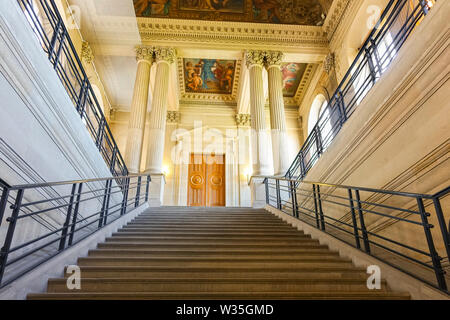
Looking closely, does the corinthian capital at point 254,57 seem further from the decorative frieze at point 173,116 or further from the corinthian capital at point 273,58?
the decorative frieze at point 173,116

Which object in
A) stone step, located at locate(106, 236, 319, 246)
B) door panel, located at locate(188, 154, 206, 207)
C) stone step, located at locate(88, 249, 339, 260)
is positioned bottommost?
stone step, located at locate(88, 249, 339, 260)

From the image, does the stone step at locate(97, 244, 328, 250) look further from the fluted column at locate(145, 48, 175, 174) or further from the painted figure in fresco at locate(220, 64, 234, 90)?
the painted figure in fresco at locate(220, 64, 234, 90)

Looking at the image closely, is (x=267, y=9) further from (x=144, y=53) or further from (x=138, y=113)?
(x=138, y=113)

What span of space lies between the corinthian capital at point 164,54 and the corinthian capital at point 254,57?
296 centimetres

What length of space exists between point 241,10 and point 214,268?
1151 centimetres

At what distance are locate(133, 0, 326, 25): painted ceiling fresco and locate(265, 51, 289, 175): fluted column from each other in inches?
71.8

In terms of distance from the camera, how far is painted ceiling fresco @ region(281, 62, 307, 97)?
45.1 feet

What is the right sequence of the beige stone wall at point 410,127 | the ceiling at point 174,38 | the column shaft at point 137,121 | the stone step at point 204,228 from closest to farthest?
the beige stone wall at point 410,127 → the stone step at point 204,228 → the column shaft at point 137,121 → the ceiling at point 174,38

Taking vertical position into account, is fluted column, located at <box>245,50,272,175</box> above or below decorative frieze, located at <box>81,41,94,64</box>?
below

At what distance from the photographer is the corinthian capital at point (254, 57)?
11219 millimetres

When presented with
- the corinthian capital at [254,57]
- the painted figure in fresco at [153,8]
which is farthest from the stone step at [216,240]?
the painted figure in fresco at [153,8]

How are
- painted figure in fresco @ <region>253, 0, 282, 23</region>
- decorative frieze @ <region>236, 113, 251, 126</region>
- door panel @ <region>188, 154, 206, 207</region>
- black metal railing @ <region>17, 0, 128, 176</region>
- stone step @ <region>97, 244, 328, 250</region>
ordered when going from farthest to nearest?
decorative frieze @ <region>236, 113, 251, 126</region>, door panel @ <region>188, 154, 206, 207</region>, painted figure in fresco @ <region>253, 0, 282, 23</region>, stone step @ <region>97, 244, 328, 250</region>, black metal railing @ <region>17, 0, 128, 176</region>

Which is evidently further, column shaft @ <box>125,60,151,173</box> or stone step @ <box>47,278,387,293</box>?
column shaft @ <box>125,60,151,173</box>

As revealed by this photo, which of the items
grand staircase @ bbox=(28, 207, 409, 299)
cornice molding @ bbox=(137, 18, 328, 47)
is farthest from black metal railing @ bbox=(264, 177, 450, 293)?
cornice molding @ bbox=(137, 18, 328, 47)
